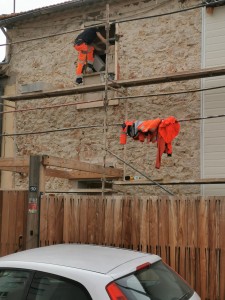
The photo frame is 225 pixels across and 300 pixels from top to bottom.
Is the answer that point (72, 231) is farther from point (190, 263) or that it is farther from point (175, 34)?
point (175, 34)

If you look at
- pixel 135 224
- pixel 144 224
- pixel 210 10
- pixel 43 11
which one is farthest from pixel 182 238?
A: pixel 43 11

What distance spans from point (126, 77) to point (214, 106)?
7.54ft

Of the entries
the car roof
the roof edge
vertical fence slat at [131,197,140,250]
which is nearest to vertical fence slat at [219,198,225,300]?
vertical fence slat at [131,197,140,250]

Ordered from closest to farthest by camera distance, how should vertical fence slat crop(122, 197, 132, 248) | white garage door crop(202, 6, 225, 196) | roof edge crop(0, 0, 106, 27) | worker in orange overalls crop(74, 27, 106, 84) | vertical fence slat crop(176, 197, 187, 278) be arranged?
vertical fence slat crop(176, 197, 187, 278), vertical fence slat crop(122, 197, 132, 248), white garage door crop(202, 6, 225, 196), worker in orange overalls crop(74, 27, 106, 84), roof edge crop(0, 0, 106, 27)

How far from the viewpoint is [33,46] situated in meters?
Result: 11.9

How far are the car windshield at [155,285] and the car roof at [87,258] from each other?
0.35 ft

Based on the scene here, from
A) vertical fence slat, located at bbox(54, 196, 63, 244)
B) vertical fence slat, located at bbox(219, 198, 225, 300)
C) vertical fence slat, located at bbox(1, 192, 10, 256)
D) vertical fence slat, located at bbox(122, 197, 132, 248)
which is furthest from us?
vertical fence slat, located at bbox(1, 192, 10, 256)

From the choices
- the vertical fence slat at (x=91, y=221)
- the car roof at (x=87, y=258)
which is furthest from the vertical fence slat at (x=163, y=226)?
the car roof at (x=87, y=258)

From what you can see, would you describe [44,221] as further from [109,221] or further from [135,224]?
[135,224]

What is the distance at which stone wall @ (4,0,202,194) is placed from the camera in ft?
31.8

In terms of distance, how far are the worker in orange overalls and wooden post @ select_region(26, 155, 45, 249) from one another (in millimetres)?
4034

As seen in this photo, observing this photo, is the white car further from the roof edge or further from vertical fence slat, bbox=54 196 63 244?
the roof edge

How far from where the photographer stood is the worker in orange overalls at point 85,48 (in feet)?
34.3

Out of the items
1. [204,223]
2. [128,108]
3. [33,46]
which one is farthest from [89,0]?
[204,223]
